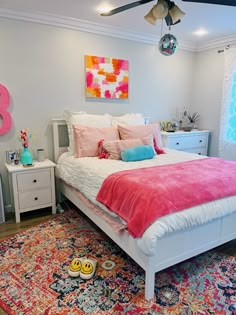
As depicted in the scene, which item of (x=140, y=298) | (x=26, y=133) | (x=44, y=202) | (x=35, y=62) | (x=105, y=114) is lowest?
(x=140, y=298)

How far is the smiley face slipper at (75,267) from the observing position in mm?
1907

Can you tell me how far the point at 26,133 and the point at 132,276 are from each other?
2051 millimetres

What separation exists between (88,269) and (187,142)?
2854mm

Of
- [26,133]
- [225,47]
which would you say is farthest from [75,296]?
[225,47]

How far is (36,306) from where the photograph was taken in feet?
5.32

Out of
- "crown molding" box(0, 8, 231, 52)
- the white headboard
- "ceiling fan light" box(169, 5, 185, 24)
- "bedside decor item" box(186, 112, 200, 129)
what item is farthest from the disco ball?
"bedside decor item" box(186, 112, 200, 129)

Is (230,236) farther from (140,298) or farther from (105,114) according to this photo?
(105,114)

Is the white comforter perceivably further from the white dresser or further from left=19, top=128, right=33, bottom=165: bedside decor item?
the white dresser

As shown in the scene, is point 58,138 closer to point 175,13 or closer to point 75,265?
point 75,265

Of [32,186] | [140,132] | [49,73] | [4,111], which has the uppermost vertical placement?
[49,73]

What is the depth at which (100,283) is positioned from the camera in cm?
184

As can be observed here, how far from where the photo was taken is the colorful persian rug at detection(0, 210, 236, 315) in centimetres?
162

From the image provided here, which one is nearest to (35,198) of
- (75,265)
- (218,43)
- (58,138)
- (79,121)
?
(58,138)

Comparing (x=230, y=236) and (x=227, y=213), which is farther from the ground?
(x=227, y=213)
